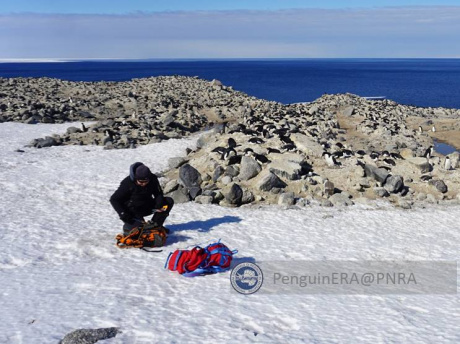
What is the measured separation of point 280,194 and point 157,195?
4977 mm

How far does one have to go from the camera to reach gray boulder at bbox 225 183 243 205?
12.8 m

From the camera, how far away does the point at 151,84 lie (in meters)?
50.2

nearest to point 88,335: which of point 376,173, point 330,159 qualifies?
point 376,173

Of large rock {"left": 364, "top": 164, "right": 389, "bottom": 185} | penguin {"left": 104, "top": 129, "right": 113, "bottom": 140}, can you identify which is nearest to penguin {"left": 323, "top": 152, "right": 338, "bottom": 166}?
large rock {"left": 364, "top": 164, "right": 389, "bottom": 185}

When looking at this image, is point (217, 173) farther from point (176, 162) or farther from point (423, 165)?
point (423, 165)

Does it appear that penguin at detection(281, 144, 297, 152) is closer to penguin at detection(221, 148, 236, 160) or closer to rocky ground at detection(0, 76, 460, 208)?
rocky ground at detection(0, 76, 460, 208)

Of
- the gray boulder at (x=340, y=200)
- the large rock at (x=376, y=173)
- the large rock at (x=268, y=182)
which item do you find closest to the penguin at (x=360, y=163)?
the large rock at (x=376, y=173)

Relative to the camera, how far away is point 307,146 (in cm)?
1706

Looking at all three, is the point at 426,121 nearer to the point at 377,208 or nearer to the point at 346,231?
the point at 377,208

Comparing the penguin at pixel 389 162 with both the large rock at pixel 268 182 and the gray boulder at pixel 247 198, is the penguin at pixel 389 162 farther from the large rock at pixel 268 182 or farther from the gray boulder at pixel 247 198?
the gray boulder at pixel 247 198

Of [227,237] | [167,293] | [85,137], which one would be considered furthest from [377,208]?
[85,137]

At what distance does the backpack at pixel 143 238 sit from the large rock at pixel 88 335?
3216 mm

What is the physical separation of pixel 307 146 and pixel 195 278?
10.4 meters

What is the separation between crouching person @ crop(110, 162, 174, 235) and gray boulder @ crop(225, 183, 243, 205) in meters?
3.59
